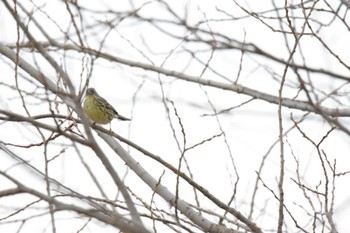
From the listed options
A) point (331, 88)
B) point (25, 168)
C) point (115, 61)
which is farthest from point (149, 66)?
point (25, 168)

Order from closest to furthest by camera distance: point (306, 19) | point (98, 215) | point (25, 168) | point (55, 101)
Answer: point (98, 215)
point (25, 168)
point (306, 19)
point (55, 101)

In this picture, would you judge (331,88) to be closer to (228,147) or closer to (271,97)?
(271,97)

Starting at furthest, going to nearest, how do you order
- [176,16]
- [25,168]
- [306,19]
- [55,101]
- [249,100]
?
[176,16] → [249,100] → [55,101] → [306,19] → [25,168]

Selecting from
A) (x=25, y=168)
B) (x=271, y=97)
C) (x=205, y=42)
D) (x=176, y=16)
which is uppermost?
(x=176, y=16)

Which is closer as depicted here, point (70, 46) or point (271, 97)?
point (271, 97)

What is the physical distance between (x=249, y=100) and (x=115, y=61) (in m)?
1.04

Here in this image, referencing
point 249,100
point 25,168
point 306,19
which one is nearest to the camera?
point 25,168

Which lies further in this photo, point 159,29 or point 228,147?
point 159,29

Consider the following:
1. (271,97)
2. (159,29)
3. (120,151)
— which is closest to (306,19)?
(271,97)

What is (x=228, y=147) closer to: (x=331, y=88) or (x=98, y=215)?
(x=331, y=88)

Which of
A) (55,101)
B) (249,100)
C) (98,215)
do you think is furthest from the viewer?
(249,100)

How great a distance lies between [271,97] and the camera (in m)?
4.07

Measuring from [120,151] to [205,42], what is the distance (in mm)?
893

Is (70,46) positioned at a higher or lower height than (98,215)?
higher
